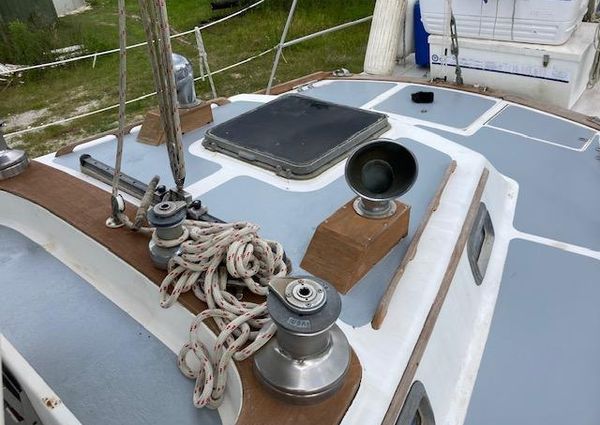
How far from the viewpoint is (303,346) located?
102cm

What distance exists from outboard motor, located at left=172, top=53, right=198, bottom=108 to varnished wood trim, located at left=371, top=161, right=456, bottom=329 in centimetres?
135

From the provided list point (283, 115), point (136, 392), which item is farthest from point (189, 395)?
point (283, 115)

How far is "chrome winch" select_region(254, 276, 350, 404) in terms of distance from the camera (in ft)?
3.28

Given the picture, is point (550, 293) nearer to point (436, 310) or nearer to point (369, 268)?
point (436, 310)

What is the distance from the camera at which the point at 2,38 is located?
859 centimetres

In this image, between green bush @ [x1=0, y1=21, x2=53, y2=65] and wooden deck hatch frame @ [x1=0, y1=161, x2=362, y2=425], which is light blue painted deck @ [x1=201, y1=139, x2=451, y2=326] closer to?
wooden deck hatch frame @ [x1=0, y1=161, x2=362, y2=425]

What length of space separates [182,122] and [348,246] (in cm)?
137

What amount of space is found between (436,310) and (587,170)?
167 centimetres

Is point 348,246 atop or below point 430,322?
atop

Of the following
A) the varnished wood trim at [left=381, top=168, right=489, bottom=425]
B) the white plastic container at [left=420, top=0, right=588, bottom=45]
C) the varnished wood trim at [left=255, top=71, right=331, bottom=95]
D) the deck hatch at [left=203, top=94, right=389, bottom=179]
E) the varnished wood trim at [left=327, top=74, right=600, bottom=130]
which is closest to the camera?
the varnished wood trim at [left=381, top=168, right=489, bottom=425]

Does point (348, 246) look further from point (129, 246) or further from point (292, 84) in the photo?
point (292, 84)

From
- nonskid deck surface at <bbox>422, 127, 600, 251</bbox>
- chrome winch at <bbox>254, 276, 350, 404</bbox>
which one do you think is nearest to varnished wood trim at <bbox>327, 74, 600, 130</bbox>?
nonskid deck surface at <bbox>422, 127, 600, 251</bbox>

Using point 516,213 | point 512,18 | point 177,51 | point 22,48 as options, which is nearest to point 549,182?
point 516,213

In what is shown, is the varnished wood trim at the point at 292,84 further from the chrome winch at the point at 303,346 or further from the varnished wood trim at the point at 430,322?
the chrome winch at the point at 303,346
